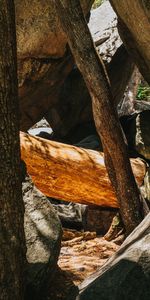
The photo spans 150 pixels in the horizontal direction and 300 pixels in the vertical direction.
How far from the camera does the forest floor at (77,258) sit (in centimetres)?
443

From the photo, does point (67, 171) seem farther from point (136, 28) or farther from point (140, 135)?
point (136, 28)

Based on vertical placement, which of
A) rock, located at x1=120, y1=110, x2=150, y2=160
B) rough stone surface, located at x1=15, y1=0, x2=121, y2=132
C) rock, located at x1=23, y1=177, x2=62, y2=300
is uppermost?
rough stone surface, located at x1=15, y1=0, x2=121, y2=132

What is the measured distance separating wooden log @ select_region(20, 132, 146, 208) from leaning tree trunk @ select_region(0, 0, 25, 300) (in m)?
3.71

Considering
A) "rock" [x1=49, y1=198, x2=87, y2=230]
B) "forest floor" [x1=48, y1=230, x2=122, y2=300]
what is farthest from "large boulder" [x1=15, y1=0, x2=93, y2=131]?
"forest floor" [x1=48, y1=230, x2=122, y2=300]

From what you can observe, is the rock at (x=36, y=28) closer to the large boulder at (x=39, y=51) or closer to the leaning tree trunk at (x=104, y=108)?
the large boulder at (x=39, y=51)

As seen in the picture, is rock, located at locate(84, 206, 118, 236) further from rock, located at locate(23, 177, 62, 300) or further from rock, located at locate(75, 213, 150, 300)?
rock, located at locate(75, 213, 150, 300)

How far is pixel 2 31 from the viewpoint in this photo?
3283 mm

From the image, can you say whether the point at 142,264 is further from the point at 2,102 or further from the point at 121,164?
the point at 121,164

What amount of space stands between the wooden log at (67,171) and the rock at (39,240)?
8.05 feet

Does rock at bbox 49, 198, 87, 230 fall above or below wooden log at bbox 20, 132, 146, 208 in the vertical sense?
below

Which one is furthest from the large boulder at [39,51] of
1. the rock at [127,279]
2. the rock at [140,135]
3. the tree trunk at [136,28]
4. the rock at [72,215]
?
the rock at [127,279]

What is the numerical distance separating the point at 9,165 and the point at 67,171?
3985 mm

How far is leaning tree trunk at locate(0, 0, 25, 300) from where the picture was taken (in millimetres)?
3289

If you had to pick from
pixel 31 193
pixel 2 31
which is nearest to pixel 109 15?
pixel 31 193
